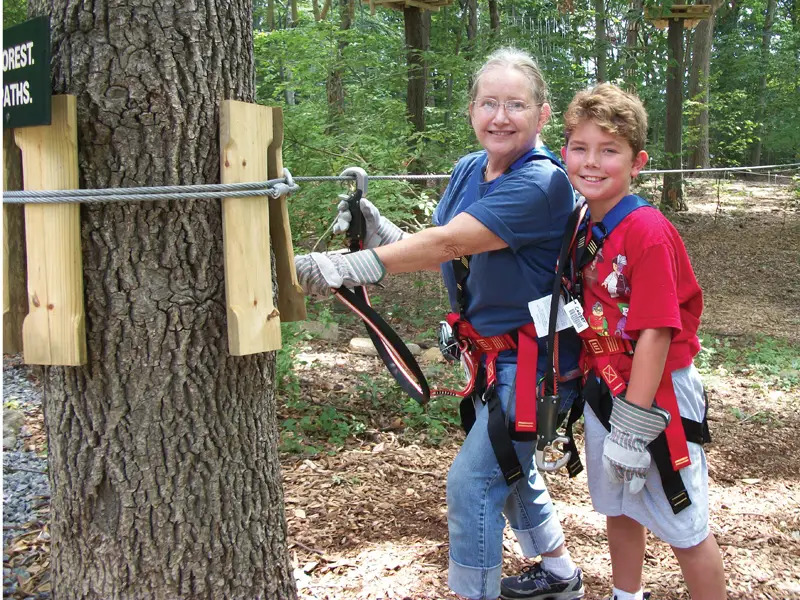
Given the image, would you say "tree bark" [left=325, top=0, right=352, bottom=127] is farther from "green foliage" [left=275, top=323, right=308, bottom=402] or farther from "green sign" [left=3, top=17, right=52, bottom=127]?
"green sign" [left=3, top=17, right=52, bottom=127]

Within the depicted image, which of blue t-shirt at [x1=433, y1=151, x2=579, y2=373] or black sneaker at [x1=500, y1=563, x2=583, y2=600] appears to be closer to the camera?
Answer: blue t-shirt at [x1=433, y1=151, x2=579, y2=373]

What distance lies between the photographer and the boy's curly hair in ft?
7.32

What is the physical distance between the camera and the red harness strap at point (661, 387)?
7.13ft

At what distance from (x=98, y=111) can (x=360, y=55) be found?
7049 mm

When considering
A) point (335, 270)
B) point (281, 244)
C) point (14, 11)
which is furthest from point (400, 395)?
point (14, 11)

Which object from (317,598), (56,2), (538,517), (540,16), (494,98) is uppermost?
(540,16)

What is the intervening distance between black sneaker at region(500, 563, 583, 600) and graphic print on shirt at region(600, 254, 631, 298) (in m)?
1.21

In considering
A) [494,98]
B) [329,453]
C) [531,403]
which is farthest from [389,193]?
[531,403]

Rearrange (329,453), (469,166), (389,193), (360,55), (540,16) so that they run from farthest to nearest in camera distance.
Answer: (540,16), (360,55), (389,193), (329,453), (469,166)

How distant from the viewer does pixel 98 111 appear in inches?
68.4

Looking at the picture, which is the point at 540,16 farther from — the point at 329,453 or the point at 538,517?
the point at 538,517

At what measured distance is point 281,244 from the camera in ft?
6.46

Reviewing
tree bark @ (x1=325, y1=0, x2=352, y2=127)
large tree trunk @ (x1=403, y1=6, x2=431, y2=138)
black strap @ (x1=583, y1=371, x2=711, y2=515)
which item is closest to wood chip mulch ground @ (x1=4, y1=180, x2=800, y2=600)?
black strap @ (x1=583, y1=371, x2=711, y2=515)

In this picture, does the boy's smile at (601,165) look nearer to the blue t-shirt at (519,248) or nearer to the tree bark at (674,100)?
the blue t-shirt at (519,248)
